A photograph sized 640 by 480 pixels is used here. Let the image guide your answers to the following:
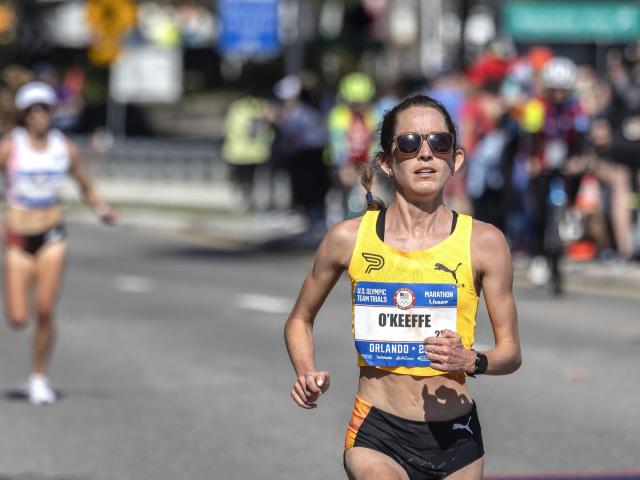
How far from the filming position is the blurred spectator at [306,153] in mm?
23719

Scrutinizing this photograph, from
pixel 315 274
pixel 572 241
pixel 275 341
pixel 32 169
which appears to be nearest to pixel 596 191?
pixel 572 241

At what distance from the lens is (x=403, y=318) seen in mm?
5504

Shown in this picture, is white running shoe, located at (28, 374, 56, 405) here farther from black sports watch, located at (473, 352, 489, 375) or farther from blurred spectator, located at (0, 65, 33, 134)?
black sports watch, located at (473, 352, 489, 375)

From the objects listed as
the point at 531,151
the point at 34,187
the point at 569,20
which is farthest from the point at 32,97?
the point at 569,20

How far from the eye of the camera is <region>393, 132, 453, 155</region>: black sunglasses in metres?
5.48

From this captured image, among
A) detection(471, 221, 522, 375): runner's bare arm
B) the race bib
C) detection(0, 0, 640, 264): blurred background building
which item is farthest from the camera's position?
detection(0, 0, 640, 264): blurred background building

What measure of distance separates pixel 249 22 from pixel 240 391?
702 inches

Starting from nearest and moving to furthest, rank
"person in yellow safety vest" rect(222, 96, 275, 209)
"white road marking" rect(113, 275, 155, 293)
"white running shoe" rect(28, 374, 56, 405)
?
"white running shoe" rect(28, 374, 56, 405)
"white road marking" rect(113, 275, 155, 293)
"person in yellow safety vest" rect(222, 96, 275, 209)

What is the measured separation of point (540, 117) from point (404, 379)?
12.9 metres

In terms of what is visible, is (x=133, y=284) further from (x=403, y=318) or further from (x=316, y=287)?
(x=403, y=318)

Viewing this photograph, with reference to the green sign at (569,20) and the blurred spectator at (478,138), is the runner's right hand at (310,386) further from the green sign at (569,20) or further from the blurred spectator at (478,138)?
the green sign at (569,20)

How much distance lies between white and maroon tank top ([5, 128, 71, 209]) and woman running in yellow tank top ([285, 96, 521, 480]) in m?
5.83

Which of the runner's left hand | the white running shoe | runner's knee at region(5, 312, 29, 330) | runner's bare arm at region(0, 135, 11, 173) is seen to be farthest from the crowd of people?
the runner's left hand

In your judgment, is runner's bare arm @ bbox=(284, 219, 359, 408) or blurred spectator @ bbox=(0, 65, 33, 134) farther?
blurred spectator @ bbox=(0, 65, 33, 134)
